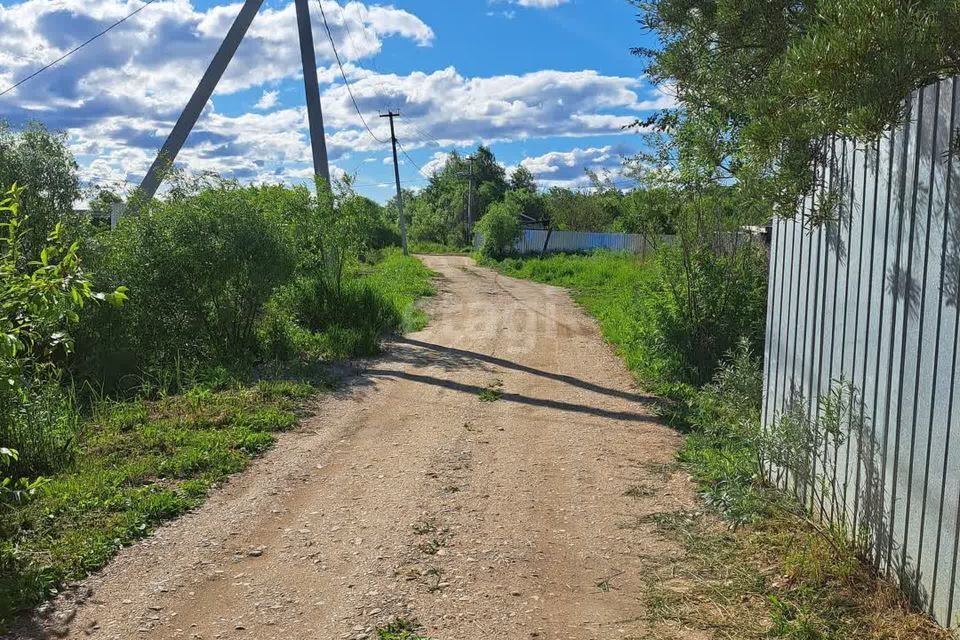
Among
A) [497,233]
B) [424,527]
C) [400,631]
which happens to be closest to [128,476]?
[424,527]

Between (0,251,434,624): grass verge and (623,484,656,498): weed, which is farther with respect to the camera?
(623,484,656,498): weed

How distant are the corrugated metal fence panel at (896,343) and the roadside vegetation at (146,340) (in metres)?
3.46

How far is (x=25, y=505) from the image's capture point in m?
4.69

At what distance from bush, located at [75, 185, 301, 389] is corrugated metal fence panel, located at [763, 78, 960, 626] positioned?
7411 mm

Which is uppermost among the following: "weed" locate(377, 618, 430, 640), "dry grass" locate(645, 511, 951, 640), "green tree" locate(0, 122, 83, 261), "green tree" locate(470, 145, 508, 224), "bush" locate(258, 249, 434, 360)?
"green tree" locate(470, 145, 508, 224)

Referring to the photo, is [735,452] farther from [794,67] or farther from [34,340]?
[34,340]

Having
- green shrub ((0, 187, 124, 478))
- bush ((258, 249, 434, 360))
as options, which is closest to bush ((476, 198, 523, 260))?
bush ((258, 249, 434, 360))

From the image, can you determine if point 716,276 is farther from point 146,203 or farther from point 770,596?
point 146,203

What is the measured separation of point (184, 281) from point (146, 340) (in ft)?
2.98

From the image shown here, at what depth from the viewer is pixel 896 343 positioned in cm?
330

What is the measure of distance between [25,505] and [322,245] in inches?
334

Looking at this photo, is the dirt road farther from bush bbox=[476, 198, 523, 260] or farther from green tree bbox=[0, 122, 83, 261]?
bush bbox=[476, 198, 523, 260]

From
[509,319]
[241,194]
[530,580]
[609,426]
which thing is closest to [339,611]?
[530,580]

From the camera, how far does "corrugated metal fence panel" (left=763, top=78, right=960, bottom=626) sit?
2.88 meters
